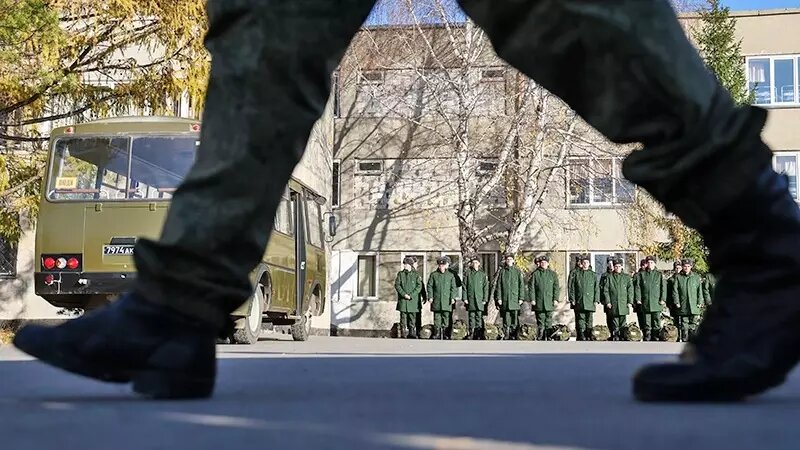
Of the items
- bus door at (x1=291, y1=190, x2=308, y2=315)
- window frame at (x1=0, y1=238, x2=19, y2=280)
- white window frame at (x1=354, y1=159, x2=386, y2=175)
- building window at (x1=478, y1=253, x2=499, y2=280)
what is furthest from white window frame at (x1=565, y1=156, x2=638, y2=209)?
window frame at (x1=0, y1=238, x2=19, y2=280)

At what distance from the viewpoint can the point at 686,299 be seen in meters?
20.0

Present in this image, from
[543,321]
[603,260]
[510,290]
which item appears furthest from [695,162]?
[603,260]

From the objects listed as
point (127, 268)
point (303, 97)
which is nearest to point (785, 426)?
point (303, 97)

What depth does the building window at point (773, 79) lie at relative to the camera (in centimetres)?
2780

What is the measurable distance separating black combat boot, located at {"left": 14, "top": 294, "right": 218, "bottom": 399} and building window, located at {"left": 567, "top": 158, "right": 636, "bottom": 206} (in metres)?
22.9

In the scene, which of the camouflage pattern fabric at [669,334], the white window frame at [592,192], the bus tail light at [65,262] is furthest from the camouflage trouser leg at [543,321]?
the bus tail light at [65,262]

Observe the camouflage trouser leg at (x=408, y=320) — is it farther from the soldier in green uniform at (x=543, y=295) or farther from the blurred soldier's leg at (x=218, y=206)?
the blurred soldier's leg at (x=218, y=206)

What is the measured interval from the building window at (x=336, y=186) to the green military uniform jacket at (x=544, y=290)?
8966 mm

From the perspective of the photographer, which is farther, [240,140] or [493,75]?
[493,75]

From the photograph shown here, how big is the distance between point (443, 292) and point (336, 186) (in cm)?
809

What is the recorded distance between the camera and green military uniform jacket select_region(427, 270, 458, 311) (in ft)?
67.5

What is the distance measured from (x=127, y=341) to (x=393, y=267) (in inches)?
997

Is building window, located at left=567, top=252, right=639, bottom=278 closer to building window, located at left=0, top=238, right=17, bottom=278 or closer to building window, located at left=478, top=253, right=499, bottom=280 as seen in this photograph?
building window, located at left=478, top=253, right=499, bottom=280

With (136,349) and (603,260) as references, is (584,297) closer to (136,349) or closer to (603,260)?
(603,260)
